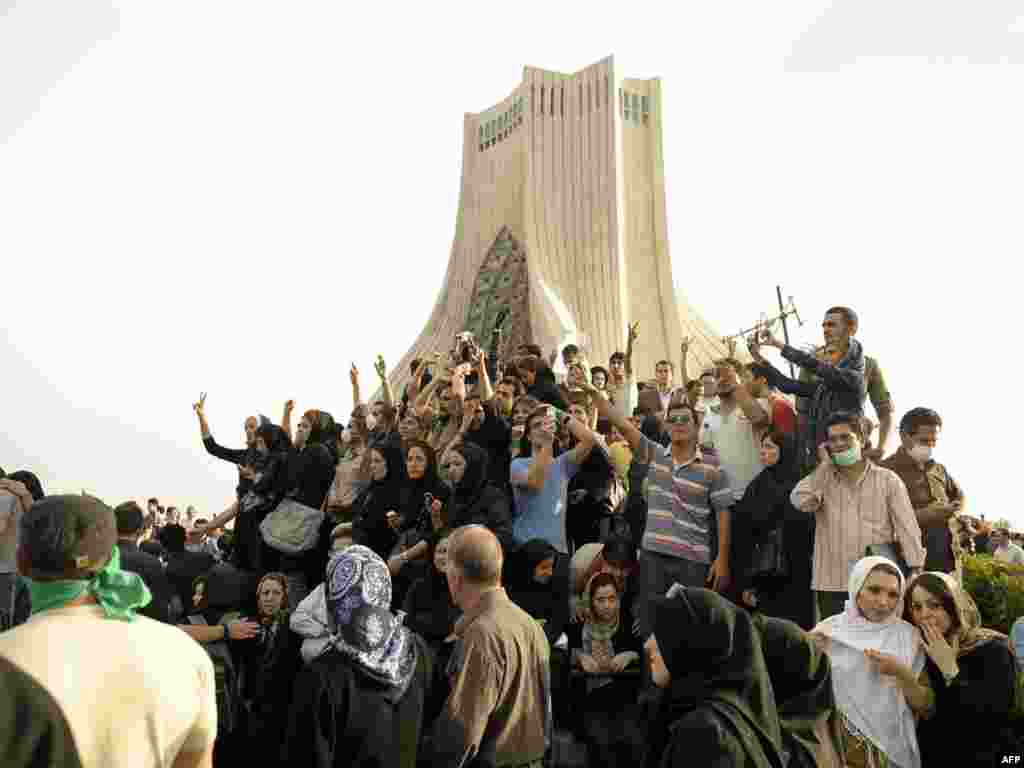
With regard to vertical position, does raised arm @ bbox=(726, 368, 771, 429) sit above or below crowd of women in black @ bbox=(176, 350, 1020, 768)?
above

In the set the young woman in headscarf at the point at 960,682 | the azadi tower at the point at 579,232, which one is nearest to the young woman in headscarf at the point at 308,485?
the young woman in headscarf at the point at 960,682

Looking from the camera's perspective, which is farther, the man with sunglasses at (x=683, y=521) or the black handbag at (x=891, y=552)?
the man with sunglasses at (x=683, y=521)

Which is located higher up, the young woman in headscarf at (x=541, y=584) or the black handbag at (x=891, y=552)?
the black handbag at (x=891, y=552)

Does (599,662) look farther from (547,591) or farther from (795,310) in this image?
(795,310)

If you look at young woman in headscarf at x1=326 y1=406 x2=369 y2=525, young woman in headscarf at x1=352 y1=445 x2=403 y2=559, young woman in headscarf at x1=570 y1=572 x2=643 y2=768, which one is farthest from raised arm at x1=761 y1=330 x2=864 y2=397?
young woman in headscarf at x1=326 y1=406 x2=369 y2=525

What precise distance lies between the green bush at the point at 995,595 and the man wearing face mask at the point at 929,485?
90 centimetres

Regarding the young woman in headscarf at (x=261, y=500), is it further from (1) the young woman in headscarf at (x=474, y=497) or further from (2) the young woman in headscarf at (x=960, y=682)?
(2) the young woman in headscarf at (x=960, y=682)

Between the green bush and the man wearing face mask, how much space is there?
0.90 m

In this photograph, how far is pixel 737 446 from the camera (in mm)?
5453

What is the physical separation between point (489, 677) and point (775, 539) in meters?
2.48

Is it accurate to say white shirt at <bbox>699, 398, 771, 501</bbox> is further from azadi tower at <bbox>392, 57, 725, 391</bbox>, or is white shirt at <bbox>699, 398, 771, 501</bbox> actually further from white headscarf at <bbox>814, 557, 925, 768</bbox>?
azadi tower at <bbox>392, 57, 725, 391</bbox>

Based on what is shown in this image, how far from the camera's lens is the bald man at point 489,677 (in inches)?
115

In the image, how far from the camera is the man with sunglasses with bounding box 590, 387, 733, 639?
4816mm

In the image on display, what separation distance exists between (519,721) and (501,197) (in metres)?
19.5
